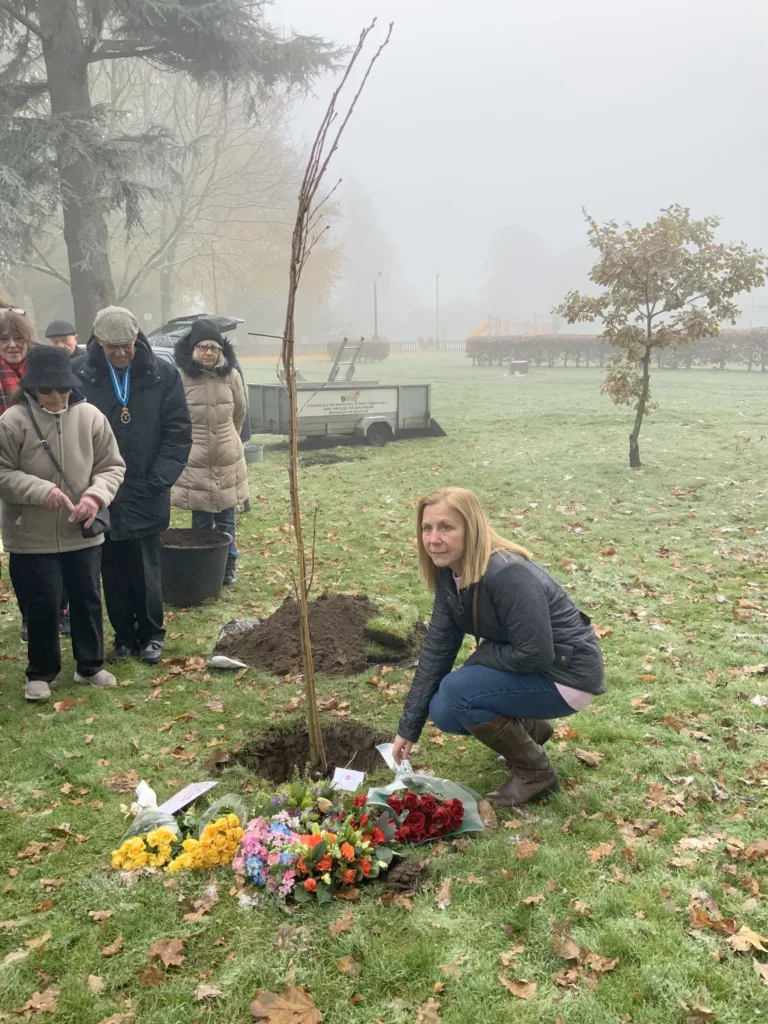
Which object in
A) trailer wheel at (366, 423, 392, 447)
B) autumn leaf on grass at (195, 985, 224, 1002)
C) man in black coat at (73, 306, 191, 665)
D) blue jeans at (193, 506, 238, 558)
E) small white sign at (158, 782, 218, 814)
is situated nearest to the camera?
autumn leaf on grass at (195, 985, 224, 1002)

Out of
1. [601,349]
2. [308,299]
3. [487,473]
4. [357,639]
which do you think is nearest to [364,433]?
[487,473]

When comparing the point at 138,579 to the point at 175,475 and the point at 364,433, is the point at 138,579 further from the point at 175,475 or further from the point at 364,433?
the point at 364,433

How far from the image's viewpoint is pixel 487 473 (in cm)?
1161

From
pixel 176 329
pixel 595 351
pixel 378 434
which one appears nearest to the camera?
pixel 176 329

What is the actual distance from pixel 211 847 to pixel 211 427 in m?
3.79

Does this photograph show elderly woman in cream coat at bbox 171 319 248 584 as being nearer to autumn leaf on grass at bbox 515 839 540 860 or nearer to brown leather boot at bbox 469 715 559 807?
brown leather boot at bbox 469 715 559 807

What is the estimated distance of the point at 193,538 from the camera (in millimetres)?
6195

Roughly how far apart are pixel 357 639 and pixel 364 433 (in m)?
9.26

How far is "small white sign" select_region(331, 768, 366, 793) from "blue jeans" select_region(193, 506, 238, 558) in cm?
313

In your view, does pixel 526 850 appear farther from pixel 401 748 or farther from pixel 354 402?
pixel 354 402

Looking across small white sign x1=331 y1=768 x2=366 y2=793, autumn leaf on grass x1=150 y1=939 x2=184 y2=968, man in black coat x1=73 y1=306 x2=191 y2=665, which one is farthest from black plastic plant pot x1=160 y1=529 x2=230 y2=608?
autumn leaf on grass x1=150 y1=939 x2=184 y2=968

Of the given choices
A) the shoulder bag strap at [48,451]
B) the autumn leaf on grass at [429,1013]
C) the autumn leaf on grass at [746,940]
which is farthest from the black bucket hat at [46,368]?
the autumn leaf on grass at [746,940]

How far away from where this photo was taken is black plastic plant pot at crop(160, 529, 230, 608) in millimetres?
5918

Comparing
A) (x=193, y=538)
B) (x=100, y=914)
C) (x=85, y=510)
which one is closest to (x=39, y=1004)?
(x=100, y=914)
